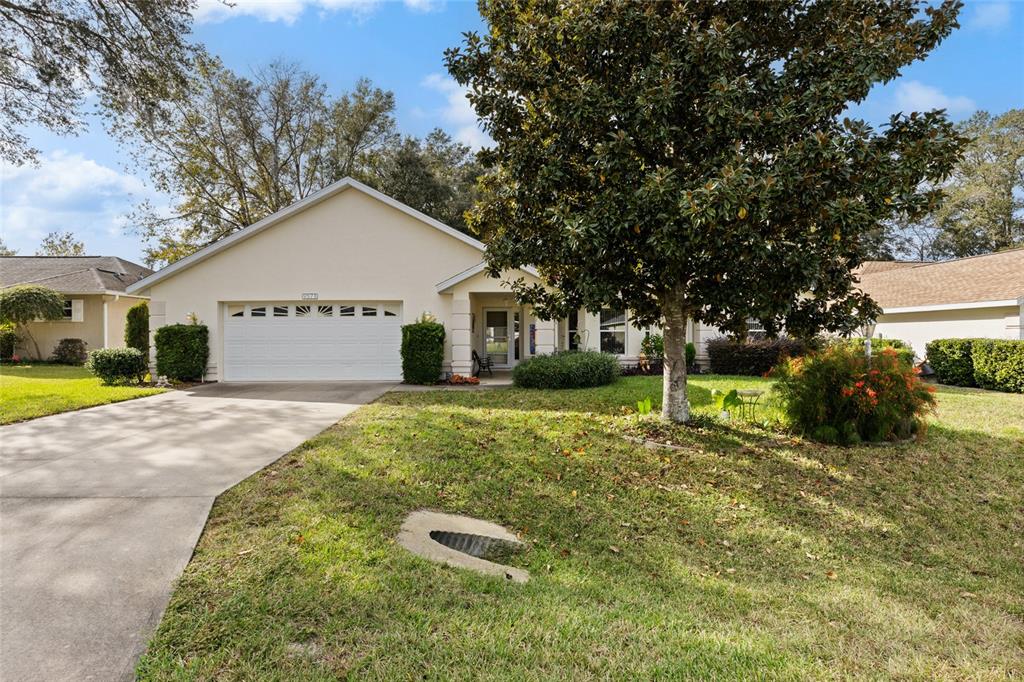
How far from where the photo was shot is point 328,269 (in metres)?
13.8

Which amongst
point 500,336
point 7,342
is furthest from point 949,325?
point 7,342

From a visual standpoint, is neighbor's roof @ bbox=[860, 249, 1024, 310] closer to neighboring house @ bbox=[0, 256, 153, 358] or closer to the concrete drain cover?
the concrete drain cover

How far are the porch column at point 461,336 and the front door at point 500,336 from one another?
340 cm

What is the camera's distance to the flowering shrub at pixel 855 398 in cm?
671

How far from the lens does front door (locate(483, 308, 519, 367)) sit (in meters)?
16.7

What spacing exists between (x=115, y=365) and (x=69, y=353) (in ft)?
32.7

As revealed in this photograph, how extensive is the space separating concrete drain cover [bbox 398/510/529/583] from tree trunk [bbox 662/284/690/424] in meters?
4.06

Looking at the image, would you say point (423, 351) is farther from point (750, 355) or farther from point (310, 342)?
point (750, 355)

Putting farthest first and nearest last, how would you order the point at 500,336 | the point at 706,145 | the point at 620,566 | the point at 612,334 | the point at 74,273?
the point at 74,273 → the point at 500,336 → the point at 612,334 → the point at 706,145 → the point at 620,566

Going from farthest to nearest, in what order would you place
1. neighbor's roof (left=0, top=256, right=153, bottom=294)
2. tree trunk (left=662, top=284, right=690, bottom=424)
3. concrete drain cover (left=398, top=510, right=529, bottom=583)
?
neighbor's roof (left=0, top=256, right=153, bottom=294) < tree trunk (left=662, top=284, right=690, bottom=424) < concrete drain cover (left=398, top=510, right=529, bottom=583)

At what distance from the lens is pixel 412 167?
80.3ft

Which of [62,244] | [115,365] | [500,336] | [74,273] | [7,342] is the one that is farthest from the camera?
[62,244]

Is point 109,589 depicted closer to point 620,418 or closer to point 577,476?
point 577,476

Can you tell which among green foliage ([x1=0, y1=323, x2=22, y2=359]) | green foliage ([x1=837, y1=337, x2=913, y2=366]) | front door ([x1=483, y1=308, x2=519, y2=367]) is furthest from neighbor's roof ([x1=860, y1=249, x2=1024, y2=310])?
green foliage ([x1=0, y1=323, x2=22, y2=359])
